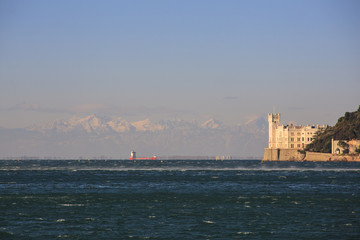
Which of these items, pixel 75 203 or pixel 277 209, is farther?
pixel 75 203

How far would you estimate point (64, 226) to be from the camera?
47781 millimetres

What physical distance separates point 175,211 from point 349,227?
19.1 m

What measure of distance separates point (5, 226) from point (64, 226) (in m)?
5.03

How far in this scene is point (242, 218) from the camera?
52.6 meters

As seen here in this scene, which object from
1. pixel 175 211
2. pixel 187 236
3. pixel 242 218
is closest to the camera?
pixel 187 236

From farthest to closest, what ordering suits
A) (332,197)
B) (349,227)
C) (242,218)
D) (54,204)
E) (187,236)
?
1. (332,197)
2. (54,204)
3. (242,218)
4. (349,227)
5. (187,236)

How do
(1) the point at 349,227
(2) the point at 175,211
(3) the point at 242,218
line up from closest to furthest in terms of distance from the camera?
1. (1) the point at 349,227
2. (3) the point at 242,218
3. (2) the point at 175,211

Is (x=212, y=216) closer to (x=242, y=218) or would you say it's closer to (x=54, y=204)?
(x=242, y=218)

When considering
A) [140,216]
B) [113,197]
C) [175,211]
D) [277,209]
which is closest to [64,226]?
[140,216]

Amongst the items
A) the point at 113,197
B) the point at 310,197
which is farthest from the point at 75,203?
the point at 310,197

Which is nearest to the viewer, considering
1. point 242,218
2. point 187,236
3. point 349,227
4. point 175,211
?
point 187,236

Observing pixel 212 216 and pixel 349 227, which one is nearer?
pixel 349 227

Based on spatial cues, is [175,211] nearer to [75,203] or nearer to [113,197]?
[75,203]

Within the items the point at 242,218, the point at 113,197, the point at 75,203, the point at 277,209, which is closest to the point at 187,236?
the point at 242,218
